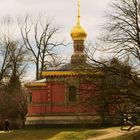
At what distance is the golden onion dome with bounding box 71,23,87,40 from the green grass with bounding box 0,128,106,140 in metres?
8.98

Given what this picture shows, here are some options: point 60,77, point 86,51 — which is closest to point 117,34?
point 86,51

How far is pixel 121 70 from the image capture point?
77.0 feet

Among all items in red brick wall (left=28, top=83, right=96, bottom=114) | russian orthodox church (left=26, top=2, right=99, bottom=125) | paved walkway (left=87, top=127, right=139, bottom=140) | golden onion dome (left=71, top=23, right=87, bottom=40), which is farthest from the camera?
golden onion dome (left=71, top=23, right=87, bottom=40)

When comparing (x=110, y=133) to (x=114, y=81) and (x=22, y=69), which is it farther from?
(x=22, y=69)

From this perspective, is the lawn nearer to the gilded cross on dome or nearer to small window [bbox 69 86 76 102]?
small window [bbox 69 86 76 102]

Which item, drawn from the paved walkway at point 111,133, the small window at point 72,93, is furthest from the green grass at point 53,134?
the small window at point 72,93

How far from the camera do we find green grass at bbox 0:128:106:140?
3509cm

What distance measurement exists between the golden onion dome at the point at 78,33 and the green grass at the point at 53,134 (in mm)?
8983

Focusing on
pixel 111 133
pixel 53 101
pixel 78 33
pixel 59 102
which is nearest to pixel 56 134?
pixel 111 133

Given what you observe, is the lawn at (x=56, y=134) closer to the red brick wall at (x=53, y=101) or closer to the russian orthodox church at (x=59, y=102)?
the russian orthodox church at (x=59, y=102)

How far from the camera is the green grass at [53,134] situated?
35094mm

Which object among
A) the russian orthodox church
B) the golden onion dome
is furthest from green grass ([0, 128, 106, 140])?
→ the golden onion dome

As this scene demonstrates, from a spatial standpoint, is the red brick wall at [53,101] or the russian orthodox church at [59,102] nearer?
the russian orthodox church at [59,102]

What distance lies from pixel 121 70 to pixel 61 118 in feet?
60.9
